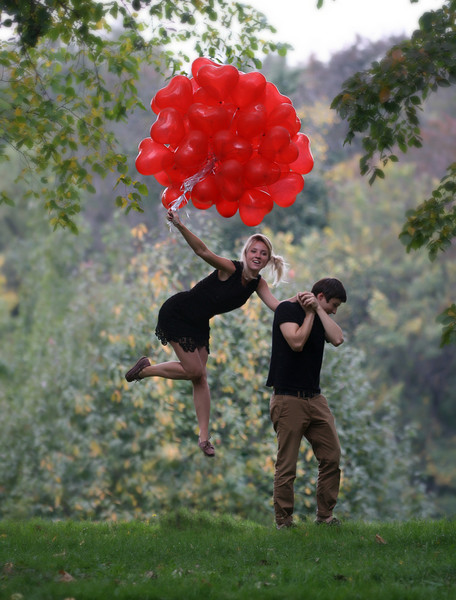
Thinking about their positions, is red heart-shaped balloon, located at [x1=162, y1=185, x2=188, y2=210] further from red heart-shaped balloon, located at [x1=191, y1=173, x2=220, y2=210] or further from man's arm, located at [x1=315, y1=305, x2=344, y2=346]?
man's arm, located at [x1=315, y1=305, x2=344, y2=346]

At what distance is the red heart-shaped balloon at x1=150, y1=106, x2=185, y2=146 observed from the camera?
19.1 feet

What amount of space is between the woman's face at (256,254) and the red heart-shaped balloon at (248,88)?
100cm

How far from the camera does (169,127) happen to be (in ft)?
19.1

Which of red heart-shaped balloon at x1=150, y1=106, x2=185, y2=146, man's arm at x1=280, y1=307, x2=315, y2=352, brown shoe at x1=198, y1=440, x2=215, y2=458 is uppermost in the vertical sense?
red heart-shaped balloon at x1=150, y1=106, x2=185, y2=146

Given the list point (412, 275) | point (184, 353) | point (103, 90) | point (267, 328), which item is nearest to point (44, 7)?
point (103, 90)

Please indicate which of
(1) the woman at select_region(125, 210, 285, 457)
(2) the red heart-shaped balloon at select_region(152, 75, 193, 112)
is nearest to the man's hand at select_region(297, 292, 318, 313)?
(1) the woman at select_region(125, 210, 285, 457)

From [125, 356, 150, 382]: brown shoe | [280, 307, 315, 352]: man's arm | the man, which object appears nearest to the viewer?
[280, 307, 315, 352]: man's arm

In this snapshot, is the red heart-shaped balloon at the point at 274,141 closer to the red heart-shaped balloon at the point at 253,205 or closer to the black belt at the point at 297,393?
the red heart-shaped balloon at the point at 253,205

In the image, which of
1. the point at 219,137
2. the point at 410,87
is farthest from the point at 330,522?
the point at 410,87

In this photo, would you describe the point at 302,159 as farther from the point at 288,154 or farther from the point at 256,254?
the point at 256,254

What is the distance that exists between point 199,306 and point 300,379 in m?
0.93

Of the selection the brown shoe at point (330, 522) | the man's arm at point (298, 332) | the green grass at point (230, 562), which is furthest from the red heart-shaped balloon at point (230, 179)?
the brown shoe at point (330, 522)

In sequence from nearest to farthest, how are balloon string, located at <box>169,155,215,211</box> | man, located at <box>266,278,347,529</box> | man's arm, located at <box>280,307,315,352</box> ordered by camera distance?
balloon string, located at <box>169,155,215,211</box> → man's arm, located at <box>280,307,315,352</box> → man, located at <box>266,278,347,529</box>

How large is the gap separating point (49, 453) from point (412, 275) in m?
16.2
